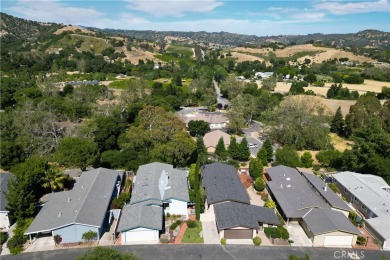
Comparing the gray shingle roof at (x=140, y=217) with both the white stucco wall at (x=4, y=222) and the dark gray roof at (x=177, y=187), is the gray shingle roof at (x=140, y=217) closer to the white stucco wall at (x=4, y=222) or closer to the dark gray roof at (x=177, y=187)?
the dark gray roof at (x=177, y=187)

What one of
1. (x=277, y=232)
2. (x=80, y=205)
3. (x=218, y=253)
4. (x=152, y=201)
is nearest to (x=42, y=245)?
(x=80, y=205)

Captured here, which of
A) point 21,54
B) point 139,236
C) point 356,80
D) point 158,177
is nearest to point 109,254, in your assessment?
point 139,236

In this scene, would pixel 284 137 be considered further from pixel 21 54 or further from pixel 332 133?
pixel 21 54

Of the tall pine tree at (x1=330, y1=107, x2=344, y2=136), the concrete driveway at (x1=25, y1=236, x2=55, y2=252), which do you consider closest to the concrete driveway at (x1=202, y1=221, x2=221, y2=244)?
the concrete driveway at (x1=25, y1=236, x2=55, y2=252)

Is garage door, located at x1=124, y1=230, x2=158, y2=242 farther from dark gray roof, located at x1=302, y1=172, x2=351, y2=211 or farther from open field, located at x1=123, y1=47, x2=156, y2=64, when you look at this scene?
open field, located at x1=123, y1=47, x2=156, y2=64

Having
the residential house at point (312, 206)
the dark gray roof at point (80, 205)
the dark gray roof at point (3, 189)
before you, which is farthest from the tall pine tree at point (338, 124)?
the dark gray roof at point (3, 189)
